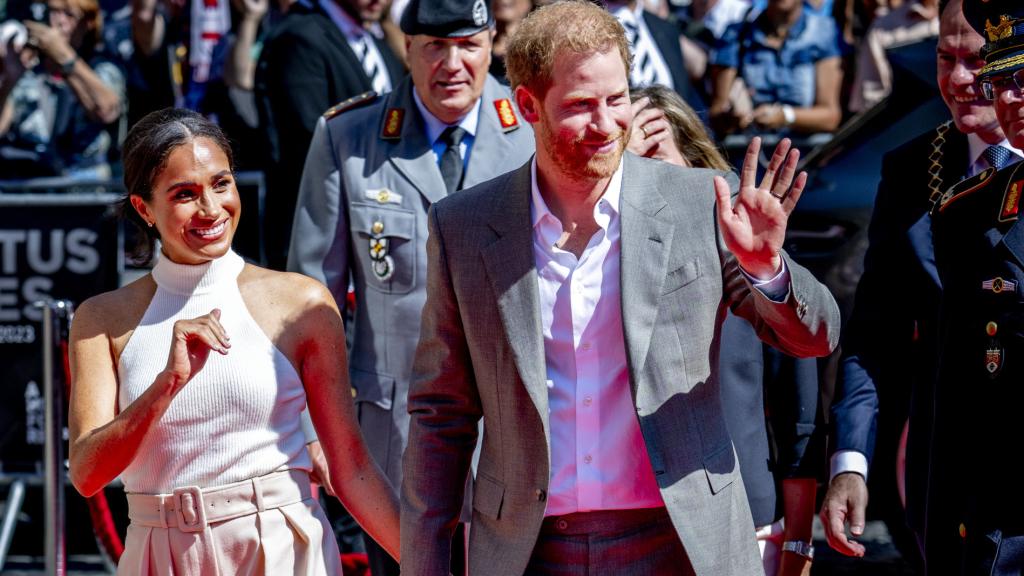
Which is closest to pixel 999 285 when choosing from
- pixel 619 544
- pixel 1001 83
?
pixel 1001 83

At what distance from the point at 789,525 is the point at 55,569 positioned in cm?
323

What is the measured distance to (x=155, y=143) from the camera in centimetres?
389

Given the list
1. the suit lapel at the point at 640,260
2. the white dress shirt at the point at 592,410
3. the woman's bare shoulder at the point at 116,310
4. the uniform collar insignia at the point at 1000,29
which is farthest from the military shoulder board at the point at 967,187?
the woman's bare shoulder at the point at 116,310

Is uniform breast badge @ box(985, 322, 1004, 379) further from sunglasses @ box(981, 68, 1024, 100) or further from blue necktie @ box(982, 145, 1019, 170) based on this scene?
blue necktie @ box(982, 145, 1019, 170)

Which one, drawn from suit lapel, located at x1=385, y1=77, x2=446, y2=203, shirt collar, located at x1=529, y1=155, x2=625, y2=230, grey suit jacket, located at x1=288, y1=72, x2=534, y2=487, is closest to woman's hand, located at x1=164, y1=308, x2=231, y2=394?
shirt collar, located at x1=529, y1=155, x2=625, y2=230

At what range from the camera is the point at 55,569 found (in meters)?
6.06

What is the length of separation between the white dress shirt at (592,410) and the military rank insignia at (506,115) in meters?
1.93

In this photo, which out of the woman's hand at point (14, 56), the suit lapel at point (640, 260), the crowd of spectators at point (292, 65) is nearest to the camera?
the suit lapel at point (640, 260)

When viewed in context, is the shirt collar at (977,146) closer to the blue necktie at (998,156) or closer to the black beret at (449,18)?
the blue necktie at (998,156)

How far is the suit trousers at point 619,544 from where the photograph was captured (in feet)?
10.7

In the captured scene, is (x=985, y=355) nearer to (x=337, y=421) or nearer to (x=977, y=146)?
(x=977, y=146)

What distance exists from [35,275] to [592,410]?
4.42 metres

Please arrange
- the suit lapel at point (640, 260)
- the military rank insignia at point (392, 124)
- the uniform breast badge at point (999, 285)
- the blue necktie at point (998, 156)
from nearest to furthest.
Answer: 1. the suit lapel at point (640, 260)
2. the uniform breast badge at point (999, 285)
3. the blue necktie at point (998, 156)
4. the military rank insignia at point (392, 124)

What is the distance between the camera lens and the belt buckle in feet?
12.2
